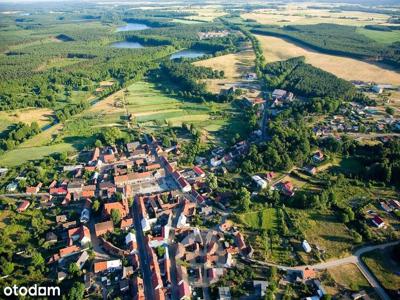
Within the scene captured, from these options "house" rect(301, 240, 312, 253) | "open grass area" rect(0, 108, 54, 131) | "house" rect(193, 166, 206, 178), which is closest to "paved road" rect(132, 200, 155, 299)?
"house" rect(193, 166, 206, 178)

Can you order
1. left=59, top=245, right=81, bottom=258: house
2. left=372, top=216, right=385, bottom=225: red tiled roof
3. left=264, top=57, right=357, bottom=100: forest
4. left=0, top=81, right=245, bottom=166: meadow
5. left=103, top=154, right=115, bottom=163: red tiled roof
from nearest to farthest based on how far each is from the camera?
left=59, top=245, right=81, bottom=258: house, left=372, top=216, right=385, bottom=225: red tiled roof, left=103, top=154, right=115, bottom=163: red tiled roof, left=0, top=81, right=245, bottom=166: meadow, left=264, top=57, right=357, bottom=100: forest

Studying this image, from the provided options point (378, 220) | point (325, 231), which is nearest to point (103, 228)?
point (325, 231)

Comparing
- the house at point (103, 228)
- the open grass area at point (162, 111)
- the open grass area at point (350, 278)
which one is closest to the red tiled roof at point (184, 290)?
the house at point (103, 228)

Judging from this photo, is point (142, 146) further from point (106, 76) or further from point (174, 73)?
point (106, 76)

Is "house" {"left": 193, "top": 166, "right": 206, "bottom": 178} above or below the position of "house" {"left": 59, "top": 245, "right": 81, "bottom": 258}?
above

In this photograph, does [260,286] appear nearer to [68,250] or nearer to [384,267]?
[384,267]

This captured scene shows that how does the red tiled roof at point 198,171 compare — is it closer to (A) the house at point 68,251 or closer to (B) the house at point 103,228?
(B) the house at point 103,228

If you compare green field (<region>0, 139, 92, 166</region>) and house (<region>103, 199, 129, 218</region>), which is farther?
green field (<region>0, 139, 92, 166</region>)

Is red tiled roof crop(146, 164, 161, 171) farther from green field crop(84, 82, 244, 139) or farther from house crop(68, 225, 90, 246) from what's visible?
house crop(68, 225, 90, 246)

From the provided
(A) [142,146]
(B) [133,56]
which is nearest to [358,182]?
(A) [142,146]
